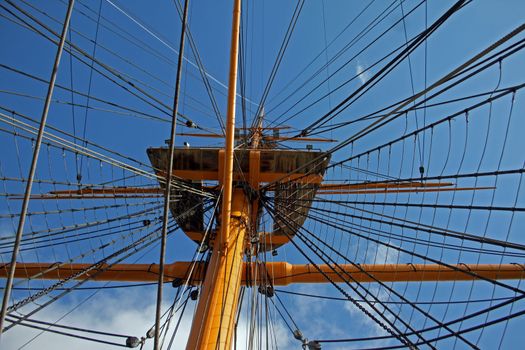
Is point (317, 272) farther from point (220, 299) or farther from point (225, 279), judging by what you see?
point (220, 299)

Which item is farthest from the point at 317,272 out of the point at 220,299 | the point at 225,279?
the point at 220,299

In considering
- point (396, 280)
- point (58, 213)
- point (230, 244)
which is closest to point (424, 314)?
point (230, 244)

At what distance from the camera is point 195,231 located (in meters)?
7.91

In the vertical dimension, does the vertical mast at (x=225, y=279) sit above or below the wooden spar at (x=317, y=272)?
above

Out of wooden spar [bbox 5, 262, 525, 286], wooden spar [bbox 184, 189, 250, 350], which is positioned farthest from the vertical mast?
wooden spar [bbox 5, 262, 525, 286]

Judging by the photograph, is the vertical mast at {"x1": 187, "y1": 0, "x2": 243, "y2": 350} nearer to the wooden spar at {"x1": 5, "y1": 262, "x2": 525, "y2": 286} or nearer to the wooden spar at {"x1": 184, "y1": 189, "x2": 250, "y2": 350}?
the wooden spar at {"x1": 184, "y1": 189, "x2": 250, "y2": 350}

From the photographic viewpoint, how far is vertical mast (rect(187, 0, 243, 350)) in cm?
394

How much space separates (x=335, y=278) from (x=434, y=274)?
7.07 ft

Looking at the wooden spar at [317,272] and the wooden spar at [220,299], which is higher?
the wooden spar at [220,299]

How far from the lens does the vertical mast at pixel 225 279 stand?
12.9 feet

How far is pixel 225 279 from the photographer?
15.2 ft

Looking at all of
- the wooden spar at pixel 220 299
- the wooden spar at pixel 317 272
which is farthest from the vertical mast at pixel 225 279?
the wooden spar at pixel 317 272

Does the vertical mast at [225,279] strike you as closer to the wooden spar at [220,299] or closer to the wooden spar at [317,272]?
the wooden spar at [220,299]

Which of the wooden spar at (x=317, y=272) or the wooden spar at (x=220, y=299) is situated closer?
the wooden spar at (x=220, y=299)
